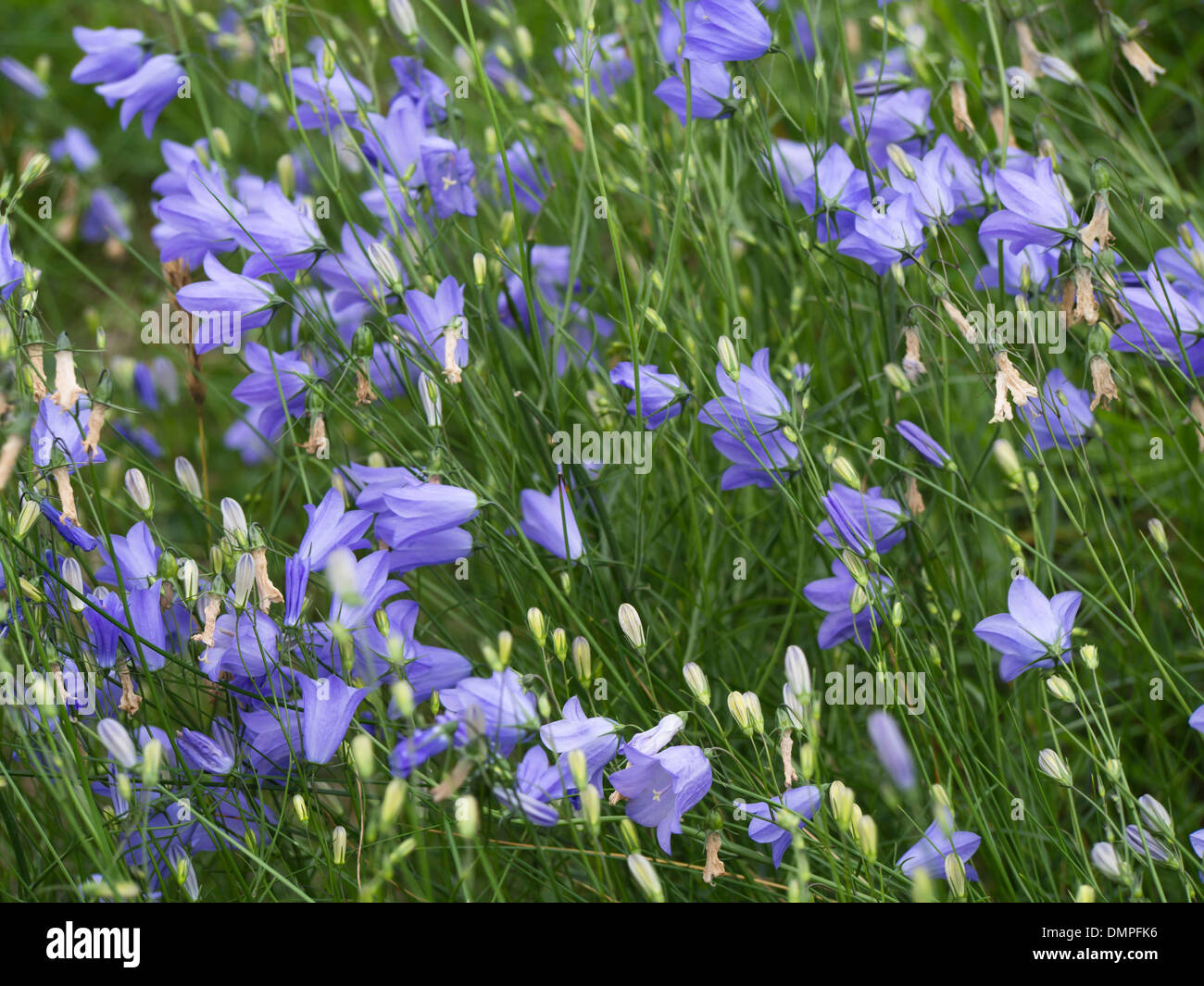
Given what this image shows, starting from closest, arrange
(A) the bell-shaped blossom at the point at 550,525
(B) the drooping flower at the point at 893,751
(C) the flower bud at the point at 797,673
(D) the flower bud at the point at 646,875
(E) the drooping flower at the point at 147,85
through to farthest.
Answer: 1. (B) the drooping flower at the point at 893,751
2. (D) the flower bud at the point at 646,875
3. (C) the flower bud at the point at 797,673
4. (A) the bell-shaped blossom at the point at 550,525
5. (E) the drooping flower at the point at 147,85

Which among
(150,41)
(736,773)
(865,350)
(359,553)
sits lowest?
(736,773)

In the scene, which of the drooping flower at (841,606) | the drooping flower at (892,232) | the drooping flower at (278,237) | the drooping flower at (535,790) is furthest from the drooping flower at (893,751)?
the drooping flower at (278,237)

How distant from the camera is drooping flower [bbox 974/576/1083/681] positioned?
1.43 m

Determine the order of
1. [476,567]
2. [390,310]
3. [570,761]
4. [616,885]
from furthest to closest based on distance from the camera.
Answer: [476,567], [390,310], [616,885], [570,761]

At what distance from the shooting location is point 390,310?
1826mm

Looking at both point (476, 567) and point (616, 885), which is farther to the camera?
point (476, 567)

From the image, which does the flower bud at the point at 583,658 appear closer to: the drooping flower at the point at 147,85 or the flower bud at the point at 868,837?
the flower bud at the point at 868,837

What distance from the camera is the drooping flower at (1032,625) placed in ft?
4.68

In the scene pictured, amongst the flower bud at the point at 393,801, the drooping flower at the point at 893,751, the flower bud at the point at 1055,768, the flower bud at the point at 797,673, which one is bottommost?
the flower bud at the point at 1055,768

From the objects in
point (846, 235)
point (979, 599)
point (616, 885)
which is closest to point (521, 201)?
point (846, 235)

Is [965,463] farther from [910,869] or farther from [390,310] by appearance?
[390,310]

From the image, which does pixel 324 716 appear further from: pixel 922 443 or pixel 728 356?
pixel 922 443

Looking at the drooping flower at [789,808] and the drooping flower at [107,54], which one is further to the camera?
the drooping flower at [107,54]
